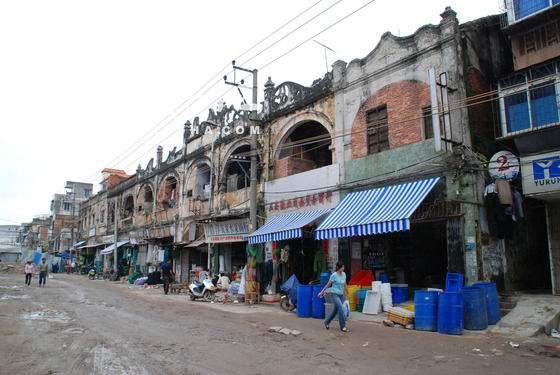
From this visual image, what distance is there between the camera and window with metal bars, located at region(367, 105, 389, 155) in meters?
13.5

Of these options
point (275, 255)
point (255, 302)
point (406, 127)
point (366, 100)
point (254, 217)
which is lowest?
point (255, 302)

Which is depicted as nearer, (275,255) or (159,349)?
(159,349)

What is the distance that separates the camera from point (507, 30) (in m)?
12.0

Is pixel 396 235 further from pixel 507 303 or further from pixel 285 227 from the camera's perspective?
pixel 507 303

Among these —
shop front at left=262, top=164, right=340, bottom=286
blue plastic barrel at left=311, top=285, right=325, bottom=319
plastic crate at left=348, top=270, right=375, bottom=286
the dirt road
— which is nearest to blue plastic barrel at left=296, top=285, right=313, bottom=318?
blue plastic barrel at left=311, top=285, right=325, bottom=319

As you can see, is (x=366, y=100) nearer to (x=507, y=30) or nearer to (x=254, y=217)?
(x=507, y=30)

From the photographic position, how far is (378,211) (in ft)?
37.2

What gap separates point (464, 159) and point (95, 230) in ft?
136

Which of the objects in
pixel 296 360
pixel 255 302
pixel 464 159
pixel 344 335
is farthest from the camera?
pixel 255 302

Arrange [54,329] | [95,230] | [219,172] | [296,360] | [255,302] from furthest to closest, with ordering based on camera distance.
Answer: [95,230] → [219,172] → [255,302] → [54,329] → [296,360]

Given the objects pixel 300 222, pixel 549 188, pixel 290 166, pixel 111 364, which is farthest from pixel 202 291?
pixel 549 188

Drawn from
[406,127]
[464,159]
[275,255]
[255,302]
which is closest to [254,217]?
[275,255]

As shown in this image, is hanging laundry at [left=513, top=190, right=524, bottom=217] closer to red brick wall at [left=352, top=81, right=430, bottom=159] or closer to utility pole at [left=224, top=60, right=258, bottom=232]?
red brick wall at [left=352, top=81, right=430, bottom=159]

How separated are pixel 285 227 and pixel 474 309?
7.23m
